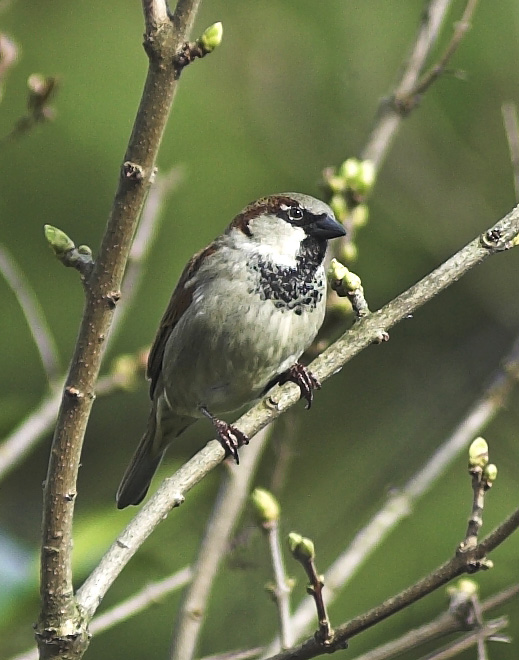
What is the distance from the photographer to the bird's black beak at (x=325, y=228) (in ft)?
8.89

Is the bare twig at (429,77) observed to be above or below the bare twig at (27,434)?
above

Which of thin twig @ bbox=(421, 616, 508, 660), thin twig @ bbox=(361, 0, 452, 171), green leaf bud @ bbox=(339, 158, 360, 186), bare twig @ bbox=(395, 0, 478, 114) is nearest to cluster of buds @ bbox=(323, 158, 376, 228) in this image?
green leaf bud @ bbox=(339, 158, 360, 186)

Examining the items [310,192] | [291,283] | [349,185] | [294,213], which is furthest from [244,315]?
[310,192]

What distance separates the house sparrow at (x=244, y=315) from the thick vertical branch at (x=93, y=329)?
3.22ft

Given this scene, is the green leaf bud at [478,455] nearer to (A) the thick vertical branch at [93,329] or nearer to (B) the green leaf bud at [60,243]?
(A) the thick vertical branch at [93,329]

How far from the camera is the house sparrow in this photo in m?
2.80

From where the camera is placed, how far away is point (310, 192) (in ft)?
18.6

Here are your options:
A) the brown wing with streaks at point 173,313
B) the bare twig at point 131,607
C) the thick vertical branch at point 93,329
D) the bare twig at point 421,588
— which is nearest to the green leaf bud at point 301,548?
the bare twig at point 421,588

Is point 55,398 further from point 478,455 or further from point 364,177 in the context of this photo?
point 478,455

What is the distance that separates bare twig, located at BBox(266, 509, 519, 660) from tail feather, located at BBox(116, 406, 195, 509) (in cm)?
158

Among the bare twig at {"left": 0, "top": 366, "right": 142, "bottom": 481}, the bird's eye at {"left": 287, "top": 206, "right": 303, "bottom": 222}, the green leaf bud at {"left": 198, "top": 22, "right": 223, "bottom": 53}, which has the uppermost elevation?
the bird's eye at {"left": 287, "top": 206, "right": 303, "bottom": 222}

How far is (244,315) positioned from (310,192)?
2959mm

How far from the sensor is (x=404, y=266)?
17.9ft

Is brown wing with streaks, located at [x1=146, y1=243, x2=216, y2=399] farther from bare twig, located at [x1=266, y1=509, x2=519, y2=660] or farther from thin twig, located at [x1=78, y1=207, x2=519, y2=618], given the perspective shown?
bare twig, located at [x1=266, y1=509, x2=519, y2=660]
